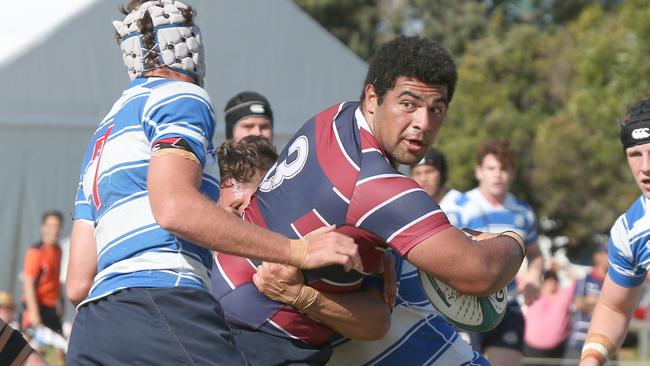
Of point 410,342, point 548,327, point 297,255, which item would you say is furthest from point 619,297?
point 548,327

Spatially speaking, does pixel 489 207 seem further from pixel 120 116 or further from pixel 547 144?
pixel 547 144

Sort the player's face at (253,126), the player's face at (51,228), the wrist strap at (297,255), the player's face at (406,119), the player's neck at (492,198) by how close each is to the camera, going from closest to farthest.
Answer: the wrist strap at (297,255) < the player's face at (406,119) < the player's face at (253,126) < the player's neck at (492,198) < the player's face at (51,228)

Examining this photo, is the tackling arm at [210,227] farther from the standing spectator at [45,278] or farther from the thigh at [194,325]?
the standing spectator at [45,278]

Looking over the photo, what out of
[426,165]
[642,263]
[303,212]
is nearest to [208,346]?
[303,212]

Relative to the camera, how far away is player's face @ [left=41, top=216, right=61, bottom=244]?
36.4ft

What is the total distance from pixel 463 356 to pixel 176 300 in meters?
1.56

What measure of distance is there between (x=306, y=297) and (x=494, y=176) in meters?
4.98

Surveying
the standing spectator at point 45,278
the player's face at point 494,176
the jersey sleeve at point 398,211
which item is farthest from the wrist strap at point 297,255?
the standing spectator at point 45,278

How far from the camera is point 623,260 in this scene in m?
5.40

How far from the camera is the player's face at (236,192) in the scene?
497 centimetres

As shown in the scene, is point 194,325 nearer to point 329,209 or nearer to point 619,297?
point 329,209

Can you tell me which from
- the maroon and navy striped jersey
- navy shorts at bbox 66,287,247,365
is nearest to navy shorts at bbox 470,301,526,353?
the maroon and navy striped jersey

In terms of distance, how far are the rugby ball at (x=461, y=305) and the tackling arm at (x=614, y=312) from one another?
1233 millimetres

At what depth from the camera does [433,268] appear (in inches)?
150
